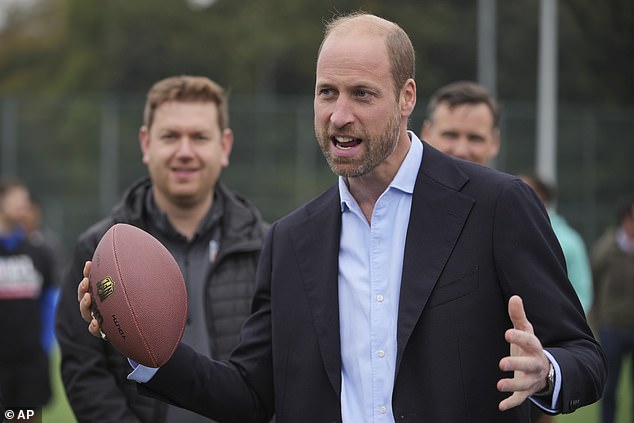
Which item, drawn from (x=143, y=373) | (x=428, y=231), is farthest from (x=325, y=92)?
(x=143, y=373)

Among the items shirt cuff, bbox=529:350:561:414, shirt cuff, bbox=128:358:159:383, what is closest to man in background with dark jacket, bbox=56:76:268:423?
shirt cuff, bbox=128:358:159:383

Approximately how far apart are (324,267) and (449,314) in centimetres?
42

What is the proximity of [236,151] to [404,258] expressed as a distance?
2078 centimetres

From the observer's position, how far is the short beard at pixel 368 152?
3037 mm

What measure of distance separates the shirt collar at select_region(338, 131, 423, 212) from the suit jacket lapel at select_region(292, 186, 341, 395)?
0.04 meters

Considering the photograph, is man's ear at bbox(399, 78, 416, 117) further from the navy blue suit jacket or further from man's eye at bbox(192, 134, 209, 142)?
man's eye at bbox(192, 134, 209, 142)

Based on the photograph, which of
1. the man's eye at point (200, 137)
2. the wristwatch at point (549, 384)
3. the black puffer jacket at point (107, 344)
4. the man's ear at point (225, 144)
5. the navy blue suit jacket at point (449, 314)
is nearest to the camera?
the wristwatch at point (549, 384)

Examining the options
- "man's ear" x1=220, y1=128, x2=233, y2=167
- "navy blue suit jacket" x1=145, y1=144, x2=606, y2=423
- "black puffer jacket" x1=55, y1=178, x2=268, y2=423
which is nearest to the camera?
"navy blue suit jacket" x1=145, y1=144, x2=606, y2=423

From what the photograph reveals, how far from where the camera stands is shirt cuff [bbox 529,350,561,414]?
8.89 feet

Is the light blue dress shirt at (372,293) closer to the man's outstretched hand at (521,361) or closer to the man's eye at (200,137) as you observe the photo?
the man's outstretched hand at (521,361)

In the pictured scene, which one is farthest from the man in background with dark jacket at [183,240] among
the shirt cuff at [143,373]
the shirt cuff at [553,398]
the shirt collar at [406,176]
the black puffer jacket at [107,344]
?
the shirt cuff at [553,398]

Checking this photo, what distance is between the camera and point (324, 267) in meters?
3.13

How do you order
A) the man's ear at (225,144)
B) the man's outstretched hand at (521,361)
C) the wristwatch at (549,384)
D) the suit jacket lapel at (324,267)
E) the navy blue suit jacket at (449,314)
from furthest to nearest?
the man's ear at (225,144)
the suit jacket lapel at (324,267)
the navy blue suit jacket at (449,314)
the wristwatch at (549,384)
the man's outstretched hand at (521,361)

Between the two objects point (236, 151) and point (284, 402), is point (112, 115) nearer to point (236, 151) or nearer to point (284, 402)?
point (236, 151)
